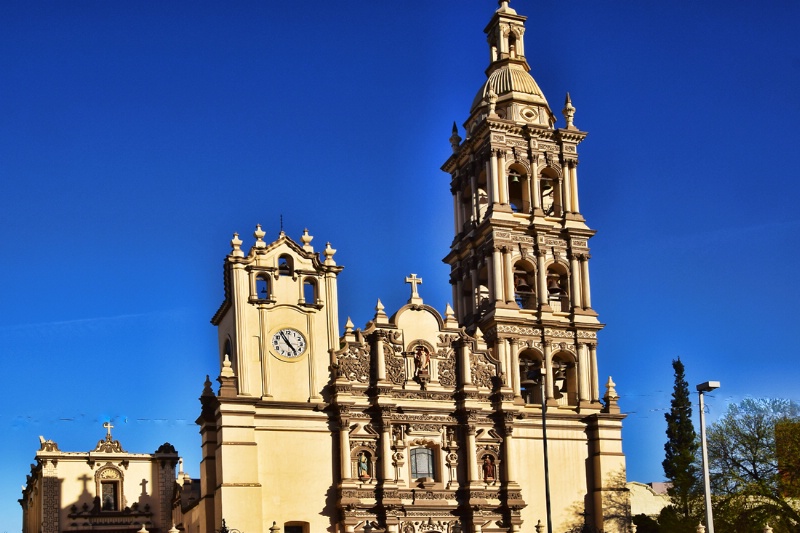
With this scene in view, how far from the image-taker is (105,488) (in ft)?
223

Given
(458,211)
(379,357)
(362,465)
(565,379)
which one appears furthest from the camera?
(458,211)

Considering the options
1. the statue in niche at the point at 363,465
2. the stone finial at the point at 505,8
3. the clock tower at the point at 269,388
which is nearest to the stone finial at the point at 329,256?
the clock tower at the point at 269,388

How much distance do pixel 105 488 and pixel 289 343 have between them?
1990cm

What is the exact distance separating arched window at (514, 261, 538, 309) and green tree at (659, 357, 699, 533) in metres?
10.7

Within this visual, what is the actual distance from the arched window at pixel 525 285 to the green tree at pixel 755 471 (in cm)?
1091

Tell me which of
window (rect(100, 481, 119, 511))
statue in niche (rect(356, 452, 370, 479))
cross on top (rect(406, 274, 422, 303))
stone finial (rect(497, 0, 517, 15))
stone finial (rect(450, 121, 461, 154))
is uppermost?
stone finial (rect(497, 0, 517, 15))

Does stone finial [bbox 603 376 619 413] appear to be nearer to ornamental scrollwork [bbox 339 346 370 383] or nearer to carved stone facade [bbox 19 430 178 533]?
ornamental scrollwork [bbox 339 346 370 383]

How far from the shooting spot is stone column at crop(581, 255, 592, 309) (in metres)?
62.0

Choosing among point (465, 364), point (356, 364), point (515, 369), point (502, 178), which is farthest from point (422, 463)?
point (502, 178)

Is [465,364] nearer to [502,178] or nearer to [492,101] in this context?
[502,178]

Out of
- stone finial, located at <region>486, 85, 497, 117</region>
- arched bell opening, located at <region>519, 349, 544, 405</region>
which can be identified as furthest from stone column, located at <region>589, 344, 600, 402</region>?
stone finial, located at <region>486, 85, 497, 117</region>

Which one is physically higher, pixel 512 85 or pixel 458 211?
pixel 512 85

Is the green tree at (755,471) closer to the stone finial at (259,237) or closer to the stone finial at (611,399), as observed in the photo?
the stone finial at (611,399)

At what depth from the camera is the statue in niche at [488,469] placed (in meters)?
55.9
